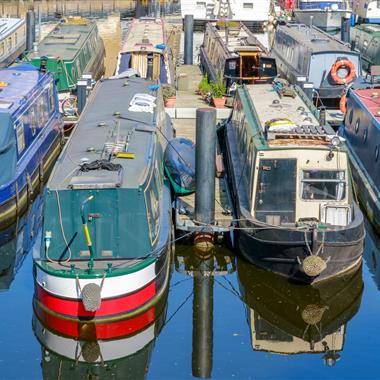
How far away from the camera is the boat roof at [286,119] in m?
19.2

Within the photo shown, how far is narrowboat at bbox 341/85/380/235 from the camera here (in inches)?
A: 906

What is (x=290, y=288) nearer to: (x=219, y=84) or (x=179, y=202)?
(x=179, y=202)

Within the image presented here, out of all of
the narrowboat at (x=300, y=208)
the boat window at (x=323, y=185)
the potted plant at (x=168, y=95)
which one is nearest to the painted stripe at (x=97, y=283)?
the narrowboat at (x=300, y=208)

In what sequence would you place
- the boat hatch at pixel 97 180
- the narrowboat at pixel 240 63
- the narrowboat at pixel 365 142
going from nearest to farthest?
the boat hatch at pixel 97 180 < the narrowboat at pixel 365 142 < the narrowboat at pixel 240 63

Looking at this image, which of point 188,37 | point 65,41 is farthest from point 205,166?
point 188,37

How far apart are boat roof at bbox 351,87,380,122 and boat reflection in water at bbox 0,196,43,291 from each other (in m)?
9.91

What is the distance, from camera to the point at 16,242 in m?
21.9

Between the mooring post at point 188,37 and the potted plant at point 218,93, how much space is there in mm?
8317

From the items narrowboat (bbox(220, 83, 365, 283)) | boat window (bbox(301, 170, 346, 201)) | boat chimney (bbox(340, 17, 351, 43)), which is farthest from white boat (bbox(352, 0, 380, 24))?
boat window (bbox(301, 170, 346, 201))

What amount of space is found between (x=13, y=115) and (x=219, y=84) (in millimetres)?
10414

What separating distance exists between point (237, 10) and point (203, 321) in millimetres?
37713

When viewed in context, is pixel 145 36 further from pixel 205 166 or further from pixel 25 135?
pixel 205 166

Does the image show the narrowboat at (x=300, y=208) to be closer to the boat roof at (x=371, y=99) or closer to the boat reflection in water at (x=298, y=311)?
the boat reflection in water at (x=298, y=311)

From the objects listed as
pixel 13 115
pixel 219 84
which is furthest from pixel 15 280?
pixel 219 84
